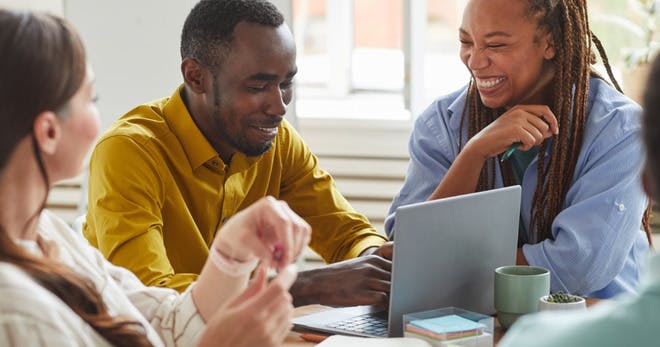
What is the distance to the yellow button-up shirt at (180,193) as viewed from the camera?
6.41ft

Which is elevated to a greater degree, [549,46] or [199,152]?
[549,46]

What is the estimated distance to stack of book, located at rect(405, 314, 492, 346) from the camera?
1551 mm

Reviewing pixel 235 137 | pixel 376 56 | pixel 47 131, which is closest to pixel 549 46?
pixel 235 137

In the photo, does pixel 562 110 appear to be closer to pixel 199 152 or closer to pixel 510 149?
pixel 510 149

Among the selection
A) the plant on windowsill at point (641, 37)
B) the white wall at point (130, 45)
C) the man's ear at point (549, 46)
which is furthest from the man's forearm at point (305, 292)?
the plant on windowsill at point (641, 37)

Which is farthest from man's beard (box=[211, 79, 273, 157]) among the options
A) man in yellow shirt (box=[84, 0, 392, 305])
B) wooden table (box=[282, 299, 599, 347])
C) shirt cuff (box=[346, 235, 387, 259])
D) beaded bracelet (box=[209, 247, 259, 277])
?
beaded bracelet (box=[209, 247, 259, 277])

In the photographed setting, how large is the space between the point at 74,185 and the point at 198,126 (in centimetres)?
202

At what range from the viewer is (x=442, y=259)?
66.6 inches

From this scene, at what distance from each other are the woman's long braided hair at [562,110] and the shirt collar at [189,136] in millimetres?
620

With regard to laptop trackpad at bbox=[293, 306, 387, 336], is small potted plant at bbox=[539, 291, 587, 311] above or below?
above

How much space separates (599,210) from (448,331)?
2.18ft

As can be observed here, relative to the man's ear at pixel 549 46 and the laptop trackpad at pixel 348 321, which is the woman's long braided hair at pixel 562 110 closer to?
the man's ear at pixel 549 46

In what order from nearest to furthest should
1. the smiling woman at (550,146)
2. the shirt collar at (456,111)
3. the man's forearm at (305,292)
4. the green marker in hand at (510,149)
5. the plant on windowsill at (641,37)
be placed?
the man's forearm at (305,292)
the smiling woman at (550,146)
the green marker in hand at (510,149)
the shirt collar at (456,111)
the plant on windowsill at (641,37)

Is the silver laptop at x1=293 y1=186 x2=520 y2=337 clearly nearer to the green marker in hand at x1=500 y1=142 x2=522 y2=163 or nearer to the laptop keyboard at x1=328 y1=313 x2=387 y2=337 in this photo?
the laptop keyboard at x1=328 y1=313 x2=387 y2=337
